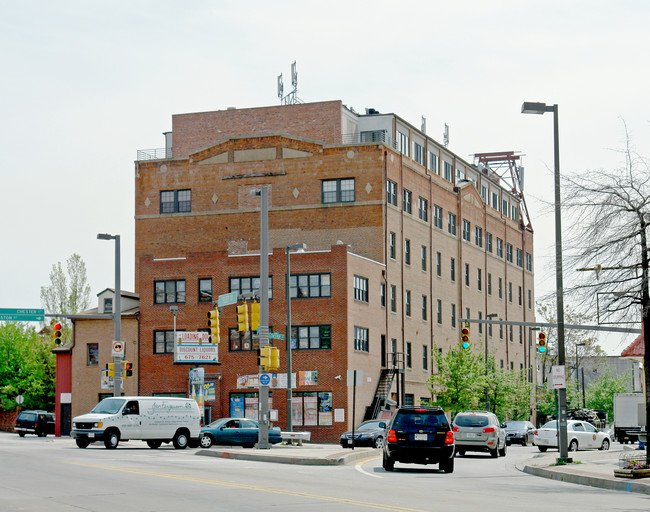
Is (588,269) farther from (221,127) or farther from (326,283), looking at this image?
(221,127)

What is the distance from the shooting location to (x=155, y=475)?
22016 mm

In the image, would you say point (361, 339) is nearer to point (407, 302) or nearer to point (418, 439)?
point (407, 302)

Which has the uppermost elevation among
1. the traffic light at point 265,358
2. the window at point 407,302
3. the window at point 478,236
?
the window at point 478,236

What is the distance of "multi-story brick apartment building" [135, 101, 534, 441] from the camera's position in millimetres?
60594

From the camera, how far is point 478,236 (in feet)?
282

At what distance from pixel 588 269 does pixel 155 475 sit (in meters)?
11.8

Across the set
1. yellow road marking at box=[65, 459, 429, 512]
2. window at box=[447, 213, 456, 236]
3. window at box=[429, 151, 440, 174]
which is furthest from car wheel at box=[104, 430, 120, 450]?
window at box=[447, 213, 456, 236]

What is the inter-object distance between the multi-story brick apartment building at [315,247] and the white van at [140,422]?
2020cm

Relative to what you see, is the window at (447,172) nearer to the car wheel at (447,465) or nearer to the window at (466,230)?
the window at (466,230)

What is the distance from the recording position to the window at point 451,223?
259ft

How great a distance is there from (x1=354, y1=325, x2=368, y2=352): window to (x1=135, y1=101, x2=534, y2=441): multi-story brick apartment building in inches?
4.8

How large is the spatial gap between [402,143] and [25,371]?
36.3 m

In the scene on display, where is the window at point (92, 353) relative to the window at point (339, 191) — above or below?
below

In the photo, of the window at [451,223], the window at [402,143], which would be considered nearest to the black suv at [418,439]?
the window at [402,143]
